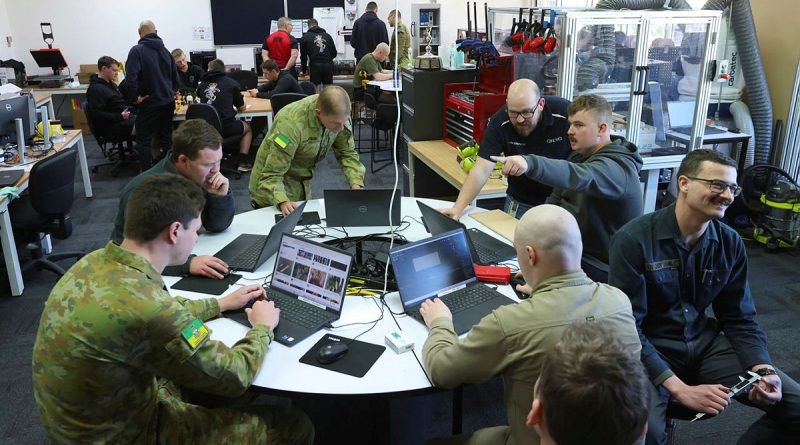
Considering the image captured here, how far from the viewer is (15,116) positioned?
4461mm

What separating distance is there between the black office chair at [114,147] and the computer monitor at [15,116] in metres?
1.63

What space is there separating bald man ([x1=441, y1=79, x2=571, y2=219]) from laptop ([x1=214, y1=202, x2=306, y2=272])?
0.93 meters

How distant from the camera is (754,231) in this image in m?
4.63

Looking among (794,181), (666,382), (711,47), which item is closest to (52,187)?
(666,382)

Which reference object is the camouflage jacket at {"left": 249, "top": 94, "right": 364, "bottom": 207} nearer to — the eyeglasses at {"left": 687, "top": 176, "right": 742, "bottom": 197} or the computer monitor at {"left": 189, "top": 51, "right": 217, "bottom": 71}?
the eyeglasses at {"left": 687, "top": 176, "right": 742, "bottom": 197}

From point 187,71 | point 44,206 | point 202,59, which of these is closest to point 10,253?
point 44,206

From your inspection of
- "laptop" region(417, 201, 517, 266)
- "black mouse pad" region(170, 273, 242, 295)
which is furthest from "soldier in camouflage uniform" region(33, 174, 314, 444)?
"laptop" region(417, 201, 517, 266)

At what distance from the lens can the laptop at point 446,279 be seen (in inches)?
84.6

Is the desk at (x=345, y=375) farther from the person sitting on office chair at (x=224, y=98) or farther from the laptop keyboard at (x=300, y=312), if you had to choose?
the person sitting on office chair at (x=224, y=98)

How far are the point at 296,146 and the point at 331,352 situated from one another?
164cm

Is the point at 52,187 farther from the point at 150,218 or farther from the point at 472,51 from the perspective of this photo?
the point at 472,51

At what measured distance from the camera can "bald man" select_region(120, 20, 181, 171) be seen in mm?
6078

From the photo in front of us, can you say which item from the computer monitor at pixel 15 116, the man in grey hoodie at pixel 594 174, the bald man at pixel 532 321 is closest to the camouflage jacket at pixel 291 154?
the man in grey hoodie at pixel 594 174

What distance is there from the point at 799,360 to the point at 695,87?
93.5 inches
